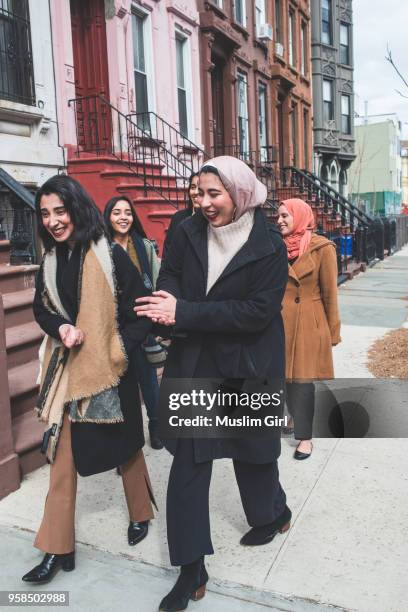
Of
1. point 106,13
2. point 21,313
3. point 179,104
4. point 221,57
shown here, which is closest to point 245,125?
point 221,57

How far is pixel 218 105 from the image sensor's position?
15.9 metres

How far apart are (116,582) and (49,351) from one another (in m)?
1.17

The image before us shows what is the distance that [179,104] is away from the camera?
13055 millimetres

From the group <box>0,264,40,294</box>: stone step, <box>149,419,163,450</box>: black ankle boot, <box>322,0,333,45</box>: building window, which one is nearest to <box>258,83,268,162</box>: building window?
<box>322,0,333,45</box>: building window

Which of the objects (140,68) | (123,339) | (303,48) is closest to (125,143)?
(140,68)

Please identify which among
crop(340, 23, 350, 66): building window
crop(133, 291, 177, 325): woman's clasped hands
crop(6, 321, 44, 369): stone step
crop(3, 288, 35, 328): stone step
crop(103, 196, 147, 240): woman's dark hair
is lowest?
crop(6, 321, 44, 369): stone step

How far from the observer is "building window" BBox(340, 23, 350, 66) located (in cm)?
2759

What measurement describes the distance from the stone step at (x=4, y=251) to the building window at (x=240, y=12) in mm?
12390

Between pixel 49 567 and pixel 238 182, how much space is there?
2022 mm

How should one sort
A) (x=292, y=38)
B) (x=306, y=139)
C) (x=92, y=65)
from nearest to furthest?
(x=92, y=65)
(x=292, y=38)
(x=306, y=139)

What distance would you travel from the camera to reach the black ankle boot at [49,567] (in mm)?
2832

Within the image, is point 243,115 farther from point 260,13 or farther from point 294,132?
point 294,132

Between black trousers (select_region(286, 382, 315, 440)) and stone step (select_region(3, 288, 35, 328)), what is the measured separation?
257 cm

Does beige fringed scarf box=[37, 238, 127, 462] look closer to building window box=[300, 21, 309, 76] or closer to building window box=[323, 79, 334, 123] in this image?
building window box=[300, 21, 309, 76]
